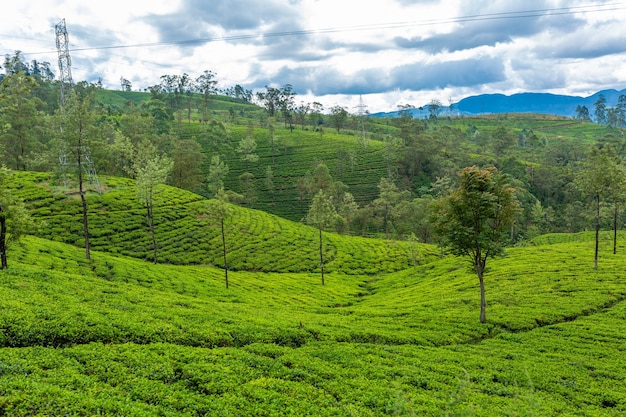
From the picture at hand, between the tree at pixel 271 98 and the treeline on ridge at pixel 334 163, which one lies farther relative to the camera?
the tree at pixel 271 98

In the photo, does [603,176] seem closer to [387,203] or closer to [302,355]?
[302,355]

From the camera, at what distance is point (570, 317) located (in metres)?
29.5

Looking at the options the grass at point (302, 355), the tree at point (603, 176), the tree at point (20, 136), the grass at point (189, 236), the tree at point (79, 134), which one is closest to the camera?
the grass at point (302, 355)

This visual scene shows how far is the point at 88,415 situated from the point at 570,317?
109 feet

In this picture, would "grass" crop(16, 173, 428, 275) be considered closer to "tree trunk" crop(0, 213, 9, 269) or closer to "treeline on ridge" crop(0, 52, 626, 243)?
"treeline on ridge" crop(0, 52, 626, 243)

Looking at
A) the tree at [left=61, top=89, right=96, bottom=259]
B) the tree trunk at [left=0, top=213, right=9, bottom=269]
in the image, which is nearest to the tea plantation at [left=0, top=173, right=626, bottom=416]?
the tree trunk at [left=0, top=213, right=9, bottom=269]

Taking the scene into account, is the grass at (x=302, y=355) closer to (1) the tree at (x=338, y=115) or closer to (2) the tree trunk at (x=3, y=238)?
(2) the tree trunk at (x=3, y=238)

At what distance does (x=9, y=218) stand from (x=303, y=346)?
23.5 m

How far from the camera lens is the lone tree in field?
27000 millimetres

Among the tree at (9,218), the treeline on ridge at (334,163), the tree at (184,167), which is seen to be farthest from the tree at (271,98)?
the tree at (9,218)

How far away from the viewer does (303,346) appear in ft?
65.0

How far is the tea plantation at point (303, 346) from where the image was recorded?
41.8 feet

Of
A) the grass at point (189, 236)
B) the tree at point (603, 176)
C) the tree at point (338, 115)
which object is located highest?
the tree at point (338, 115)

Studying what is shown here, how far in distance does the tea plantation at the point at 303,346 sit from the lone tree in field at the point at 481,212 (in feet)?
20.1
